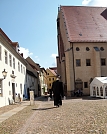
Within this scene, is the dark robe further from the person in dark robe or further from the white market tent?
the white market tent

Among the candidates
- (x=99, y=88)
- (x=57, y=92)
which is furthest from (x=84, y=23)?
(x=57, y=92)

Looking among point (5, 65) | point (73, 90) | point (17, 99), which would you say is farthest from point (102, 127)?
point (73, 90)

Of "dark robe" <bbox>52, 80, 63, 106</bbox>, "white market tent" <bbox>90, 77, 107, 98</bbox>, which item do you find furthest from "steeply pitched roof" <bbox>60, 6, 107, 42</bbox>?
"dark robe" <bbox>52, 80, 63, 106</bbox>

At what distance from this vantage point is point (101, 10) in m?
51.6

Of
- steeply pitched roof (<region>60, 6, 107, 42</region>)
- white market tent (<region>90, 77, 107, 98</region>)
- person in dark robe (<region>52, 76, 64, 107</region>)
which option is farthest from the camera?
steeply pitched roof (<region>60, 6, 107, 42</region>)

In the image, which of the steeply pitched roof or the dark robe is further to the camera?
the steeply pitched roof

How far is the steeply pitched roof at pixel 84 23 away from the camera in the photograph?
4316 cm

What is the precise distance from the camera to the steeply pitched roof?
43.2 meters

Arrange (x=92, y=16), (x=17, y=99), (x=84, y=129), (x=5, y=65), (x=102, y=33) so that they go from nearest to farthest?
1. (x=84, y=129)
2. (x=5, y=65)
3. (x=17, y=99)
4. (x=102, y=33)
5. (x=92, y=16)

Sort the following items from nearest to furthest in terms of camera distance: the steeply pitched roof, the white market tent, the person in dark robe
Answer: the person in dark robe → the white market tent → the steeply pitched roof

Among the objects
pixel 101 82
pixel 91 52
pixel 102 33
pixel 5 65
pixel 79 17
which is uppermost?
pixel 79 17

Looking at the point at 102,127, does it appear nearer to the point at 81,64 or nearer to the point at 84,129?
the point at 84,129

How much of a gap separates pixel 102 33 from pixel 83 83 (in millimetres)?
11046

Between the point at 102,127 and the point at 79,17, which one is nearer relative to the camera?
the point at 102,127
